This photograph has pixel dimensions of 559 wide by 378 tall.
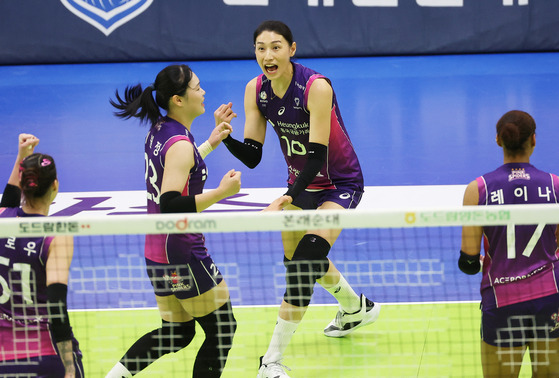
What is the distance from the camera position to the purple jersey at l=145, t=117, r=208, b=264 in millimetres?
4527

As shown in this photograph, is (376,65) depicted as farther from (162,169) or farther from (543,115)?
(162,169)

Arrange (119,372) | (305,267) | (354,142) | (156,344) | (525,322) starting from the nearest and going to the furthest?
(525,322) → (119,372) → (156,344) → (305,267) → (354,142)

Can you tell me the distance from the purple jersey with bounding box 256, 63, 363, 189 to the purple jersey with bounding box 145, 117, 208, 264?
3.68 ft

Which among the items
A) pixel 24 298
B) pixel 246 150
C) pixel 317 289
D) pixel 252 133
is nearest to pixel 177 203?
pixel 24 298

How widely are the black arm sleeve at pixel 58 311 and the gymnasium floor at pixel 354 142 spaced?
20.0 inches

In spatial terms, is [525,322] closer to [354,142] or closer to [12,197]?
[12,197]

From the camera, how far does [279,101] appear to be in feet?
18.4

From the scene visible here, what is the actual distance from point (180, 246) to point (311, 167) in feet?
3.79

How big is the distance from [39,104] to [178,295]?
35.5 ft

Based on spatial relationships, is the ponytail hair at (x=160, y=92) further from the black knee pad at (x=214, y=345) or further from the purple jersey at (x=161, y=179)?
the black knee pad at (x=214, y=345)

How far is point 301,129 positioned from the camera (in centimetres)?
557

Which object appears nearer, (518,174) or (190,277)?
(518,174)

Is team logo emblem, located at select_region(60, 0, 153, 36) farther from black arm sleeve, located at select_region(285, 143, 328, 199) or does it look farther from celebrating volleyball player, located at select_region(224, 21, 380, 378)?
black arm sleeve, located at select_region(285, 143, 328, 199)

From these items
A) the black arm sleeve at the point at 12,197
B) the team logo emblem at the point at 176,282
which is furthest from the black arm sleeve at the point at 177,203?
the black arm sleeve at the point at 12,197
